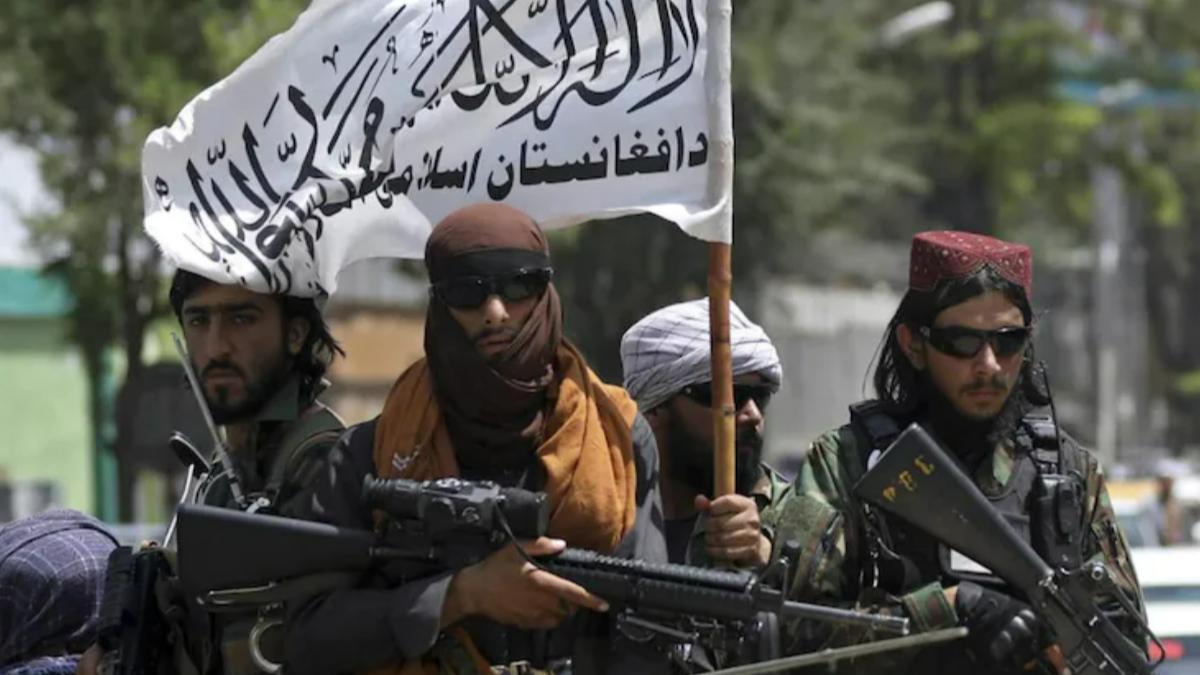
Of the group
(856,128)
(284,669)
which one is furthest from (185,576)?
(856,128)

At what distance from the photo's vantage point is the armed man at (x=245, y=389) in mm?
4980

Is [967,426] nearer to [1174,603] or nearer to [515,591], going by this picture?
[515,591]

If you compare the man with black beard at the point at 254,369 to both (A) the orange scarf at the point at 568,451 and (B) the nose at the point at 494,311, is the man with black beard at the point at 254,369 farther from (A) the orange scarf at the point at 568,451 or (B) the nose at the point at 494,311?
(B) the nose at the point at 494,311

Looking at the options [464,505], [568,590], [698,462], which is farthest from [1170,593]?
[464,505]

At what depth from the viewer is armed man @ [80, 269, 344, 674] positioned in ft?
16.3

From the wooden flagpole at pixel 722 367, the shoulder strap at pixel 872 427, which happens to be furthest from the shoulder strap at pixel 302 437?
the shoulder strap at pixel 872 427

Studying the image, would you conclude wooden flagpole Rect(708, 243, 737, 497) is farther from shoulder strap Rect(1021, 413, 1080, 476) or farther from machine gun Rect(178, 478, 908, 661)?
shoulder strap Rect(1021, 413, 1080, 476)

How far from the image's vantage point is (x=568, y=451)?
4.26 m

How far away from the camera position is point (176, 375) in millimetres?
13703

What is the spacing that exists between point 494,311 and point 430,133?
0.99m

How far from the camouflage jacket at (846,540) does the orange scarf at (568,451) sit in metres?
0.57

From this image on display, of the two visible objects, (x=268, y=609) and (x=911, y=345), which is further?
(x=911, y=345)

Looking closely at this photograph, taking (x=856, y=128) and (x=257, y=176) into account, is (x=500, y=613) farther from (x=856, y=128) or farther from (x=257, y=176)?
(x=856, y=128)

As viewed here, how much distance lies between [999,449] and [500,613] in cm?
127
